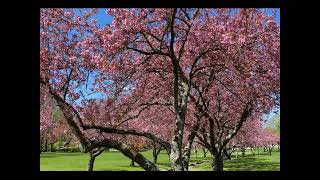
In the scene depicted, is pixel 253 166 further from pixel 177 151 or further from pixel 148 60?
pixel 177 151

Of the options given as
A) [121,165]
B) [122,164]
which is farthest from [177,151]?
[122,164]

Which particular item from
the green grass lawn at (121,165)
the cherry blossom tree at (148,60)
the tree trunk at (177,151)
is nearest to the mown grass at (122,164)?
the green grass lawn at (121,165)

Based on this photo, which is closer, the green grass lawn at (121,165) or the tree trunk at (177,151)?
the tree trunk at (177,151)

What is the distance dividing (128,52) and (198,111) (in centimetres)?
262

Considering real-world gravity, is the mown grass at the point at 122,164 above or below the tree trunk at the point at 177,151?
below

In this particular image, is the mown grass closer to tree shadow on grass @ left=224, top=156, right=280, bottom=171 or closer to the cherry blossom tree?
tree shadow on grass @ left=224, top=156, right=280, bottom=171

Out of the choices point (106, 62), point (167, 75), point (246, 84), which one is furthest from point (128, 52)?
point (246, 84)

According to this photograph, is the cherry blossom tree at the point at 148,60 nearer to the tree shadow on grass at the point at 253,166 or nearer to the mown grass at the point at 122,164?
the mown grass at the point at 122,164

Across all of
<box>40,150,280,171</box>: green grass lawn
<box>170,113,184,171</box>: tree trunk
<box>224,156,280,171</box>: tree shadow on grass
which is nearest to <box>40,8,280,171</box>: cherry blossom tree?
<box>170,113,184,171</box>: tree trunk

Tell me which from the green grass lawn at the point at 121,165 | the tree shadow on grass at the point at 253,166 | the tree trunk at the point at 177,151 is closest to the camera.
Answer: the tree trunk at the point at 177,151

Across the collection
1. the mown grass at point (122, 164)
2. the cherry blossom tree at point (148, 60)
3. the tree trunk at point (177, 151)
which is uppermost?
the cherry blossom tree at point (148, 60)
